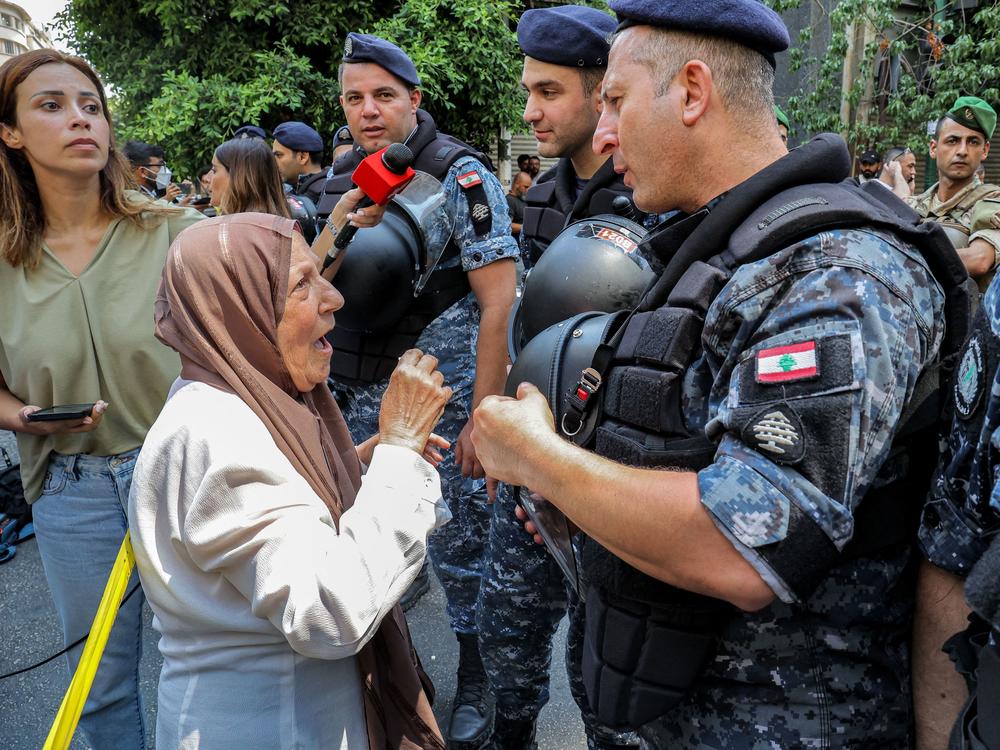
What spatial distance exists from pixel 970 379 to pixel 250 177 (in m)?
3.52

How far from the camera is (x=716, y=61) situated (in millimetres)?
1291

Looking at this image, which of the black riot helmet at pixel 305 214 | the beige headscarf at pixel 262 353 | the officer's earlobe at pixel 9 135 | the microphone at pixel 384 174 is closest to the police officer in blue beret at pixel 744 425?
the beige headscarf at pixel 262 353

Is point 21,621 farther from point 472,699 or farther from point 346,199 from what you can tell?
point 346,199

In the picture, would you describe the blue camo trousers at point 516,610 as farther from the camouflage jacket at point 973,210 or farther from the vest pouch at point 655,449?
the camouflage jacket at point 973,210

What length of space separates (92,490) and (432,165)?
5.13ft

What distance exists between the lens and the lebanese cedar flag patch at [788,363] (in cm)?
106

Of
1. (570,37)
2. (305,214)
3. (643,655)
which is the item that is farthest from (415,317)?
(643,655)

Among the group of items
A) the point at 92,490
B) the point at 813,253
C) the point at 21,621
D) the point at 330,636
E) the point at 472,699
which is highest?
the point at 813,253

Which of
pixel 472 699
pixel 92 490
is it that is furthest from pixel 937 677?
pixel 92 490

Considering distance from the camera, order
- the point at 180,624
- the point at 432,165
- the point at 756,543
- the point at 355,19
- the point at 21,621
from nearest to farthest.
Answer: the point at 756,543
the point at 180,624
the point at 432,165
the point at 21,621
the point at 355,19

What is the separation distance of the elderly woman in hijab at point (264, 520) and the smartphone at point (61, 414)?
67 centimetres

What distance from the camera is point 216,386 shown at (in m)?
1.49

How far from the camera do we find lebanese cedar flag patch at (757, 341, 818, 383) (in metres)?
1.06

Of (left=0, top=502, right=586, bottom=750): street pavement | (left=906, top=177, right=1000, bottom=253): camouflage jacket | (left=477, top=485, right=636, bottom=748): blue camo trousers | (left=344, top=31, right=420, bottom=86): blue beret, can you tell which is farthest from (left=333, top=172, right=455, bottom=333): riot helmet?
(left=906, top=177, right=1000, bottom=253): camouflage jacket
